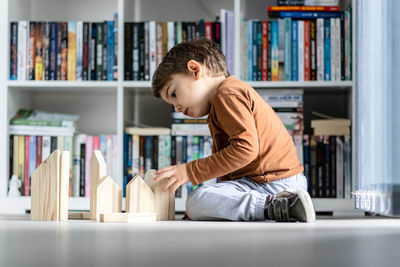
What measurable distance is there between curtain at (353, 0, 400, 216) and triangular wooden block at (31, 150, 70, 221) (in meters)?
0.70

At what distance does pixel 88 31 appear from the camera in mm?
2154

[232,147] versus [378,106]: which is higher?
[378,106]

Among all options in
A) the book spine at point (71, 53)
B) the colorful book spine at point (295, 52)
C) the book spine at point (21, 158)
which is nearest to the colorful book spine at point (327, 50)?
the colorful book spine at point (295, 52)

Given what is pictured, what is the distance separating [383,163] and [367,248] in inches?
26.4

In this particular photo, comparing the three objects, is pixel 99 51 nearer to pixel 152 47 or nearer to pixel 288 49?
pixel 152 47

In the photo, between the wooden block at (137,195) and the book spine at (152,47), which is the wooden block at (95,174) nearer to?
the wooden block at (137,195)

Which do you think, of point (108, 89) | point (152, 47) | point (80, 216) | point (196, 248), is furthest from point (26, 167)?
point (196, 248)

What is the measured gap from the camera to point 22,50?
84.5 inches

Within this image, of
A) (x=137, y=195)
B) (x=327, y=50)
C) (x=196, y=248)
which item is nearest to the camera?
(x=196, y=248)

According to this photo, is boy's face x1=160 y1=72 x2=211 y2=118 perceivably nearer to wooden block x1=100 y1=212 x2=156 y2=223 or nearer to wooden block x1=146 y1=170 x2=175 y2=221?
wooden block x1=146 y1=170 x2=175 y2=221

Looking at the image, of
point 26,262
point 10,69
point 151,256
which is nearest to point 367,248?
point 151,256

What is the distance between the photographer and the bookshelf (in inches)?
82.0

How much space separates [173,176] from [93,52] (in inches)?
35.7

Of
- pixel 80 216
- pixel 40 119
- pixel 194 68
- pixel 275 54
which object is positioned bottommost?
pixel 80 216
